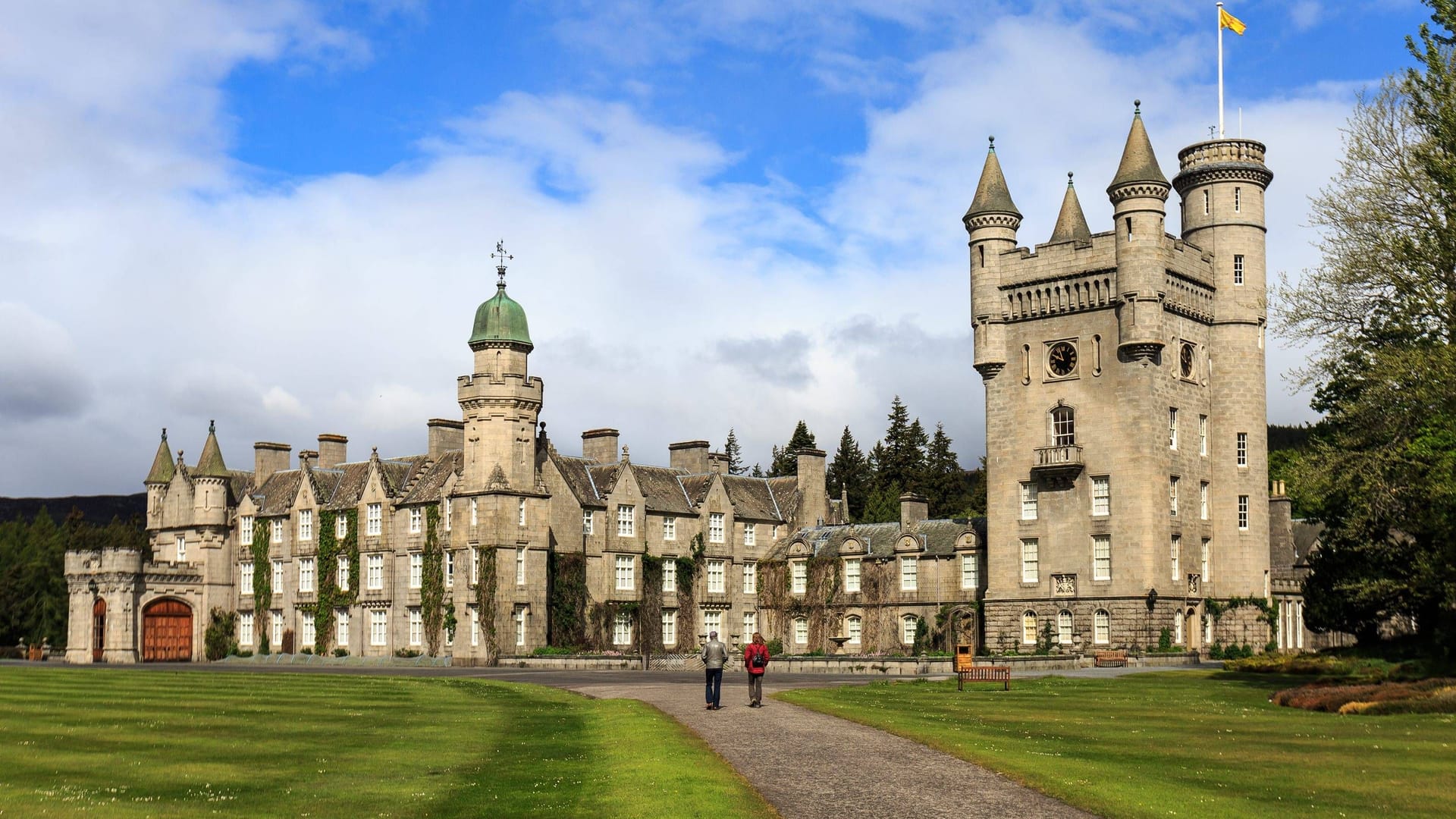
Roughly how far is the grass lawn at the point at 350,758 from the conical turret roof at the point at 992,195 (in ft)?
132

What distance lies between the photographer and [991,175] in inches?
2739

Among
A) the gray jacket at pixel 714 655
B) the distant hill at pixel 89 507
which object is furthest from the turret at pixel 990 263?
the distant hill at pixel 89 507

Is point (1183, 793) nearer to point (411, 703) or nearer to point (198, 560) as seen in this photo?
point (411, 703)

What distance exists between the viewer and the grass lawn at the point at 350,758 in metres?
17.4

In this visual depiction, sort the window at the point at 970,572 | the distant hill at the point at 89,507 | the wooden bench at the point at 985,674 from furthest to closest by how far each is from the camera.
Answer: the distant hill at the point at 89,507 < the window at the point at 970,572 < the wooden bench at the point at 985,674

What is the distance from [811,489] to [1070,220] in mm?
21414

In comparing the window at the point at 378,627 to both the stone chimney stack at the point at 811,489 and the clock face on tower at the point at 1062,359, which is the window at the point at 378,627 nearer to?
the stone chimney stack at the point at 811,489

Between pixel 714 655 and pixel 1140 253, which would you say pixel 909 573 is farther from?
pixel 714 655

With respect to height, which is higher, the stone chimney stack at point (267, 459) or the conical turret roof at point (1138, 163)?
the conical turret roof at point (1138, 163)

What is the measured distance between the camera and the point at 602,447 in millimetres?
78750

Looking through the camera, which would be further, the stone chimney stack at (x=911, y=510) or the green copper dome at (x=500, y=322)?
the stone chimney stack at (x=911, y=510)

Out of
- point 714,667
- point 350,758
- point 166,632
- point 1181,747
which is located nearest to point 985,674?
point 714,667

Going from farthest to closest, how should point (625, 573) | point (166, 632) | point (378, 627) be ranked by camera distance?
point (166, 632) < point (378, 627) < point (625, 573)

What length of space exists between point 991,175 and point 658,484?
23785mm
